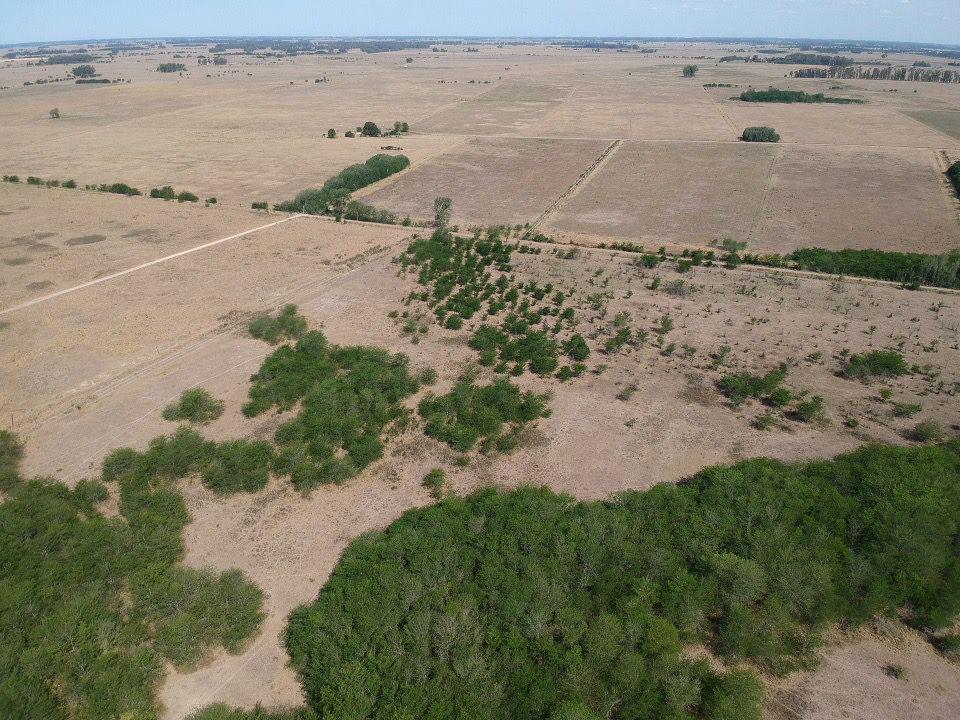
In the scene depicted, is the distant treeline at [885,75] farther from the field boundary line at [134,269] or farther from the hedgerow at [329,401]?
the hedgerow at [329,401]

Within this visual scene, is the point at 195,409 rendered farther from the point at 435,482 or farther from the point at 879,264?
the point at 879,264

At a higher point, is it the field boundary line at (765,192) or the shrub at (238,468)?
the field boundary line at (765,192)

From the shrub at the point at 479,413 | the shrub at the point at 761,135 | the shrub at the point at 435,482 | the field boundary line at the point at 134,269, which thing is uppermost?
the shrub at the point at 761,135

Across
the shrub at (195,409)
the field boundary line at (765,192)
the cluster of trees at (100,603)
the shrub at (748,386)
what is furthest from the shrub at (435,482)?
the field boundary line at (765,192)

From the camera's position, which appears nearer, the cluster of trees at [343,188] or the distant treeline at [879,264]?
the distant treeline at [879,264]

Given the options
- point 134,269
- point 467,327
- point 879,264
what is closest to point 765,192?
point 879,264
